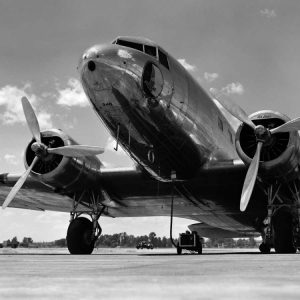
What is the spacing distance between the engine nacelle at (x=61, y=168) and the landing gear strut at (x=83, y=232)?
1073mm

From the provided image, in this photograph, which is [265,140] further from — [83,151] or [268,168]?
[83,151]

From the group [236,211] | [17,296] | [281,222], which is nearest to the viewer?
[17,296]

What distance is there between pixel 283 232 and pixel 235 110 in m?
4.16

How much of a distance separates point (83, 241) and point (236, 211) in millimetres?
6441

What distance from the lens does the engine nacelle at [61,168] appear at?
15.7m

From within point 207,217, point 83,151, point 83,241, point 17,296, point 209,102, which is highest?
point 209,102

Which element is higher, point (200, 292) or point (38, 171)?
point (38, 171)

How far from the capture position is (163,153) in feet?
46.5

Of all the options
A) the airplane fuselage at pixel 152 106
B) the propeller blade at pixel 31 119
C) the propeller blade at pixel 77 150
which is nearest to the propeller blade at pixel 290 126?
the airplane fuselage at pixel 152 106

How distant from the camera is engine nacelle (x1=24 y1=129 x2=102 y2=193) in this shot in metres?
Result: 15.7

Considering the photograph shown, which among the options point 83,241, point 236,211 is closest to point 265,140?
point 236,211

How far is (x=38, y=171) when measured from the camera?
52.5ft

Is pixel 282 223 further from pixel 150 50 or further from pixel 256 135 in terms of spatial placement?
pixel 150 50

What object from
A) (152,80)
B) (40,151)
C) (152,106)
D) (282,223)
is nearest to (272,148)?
(282,223)
